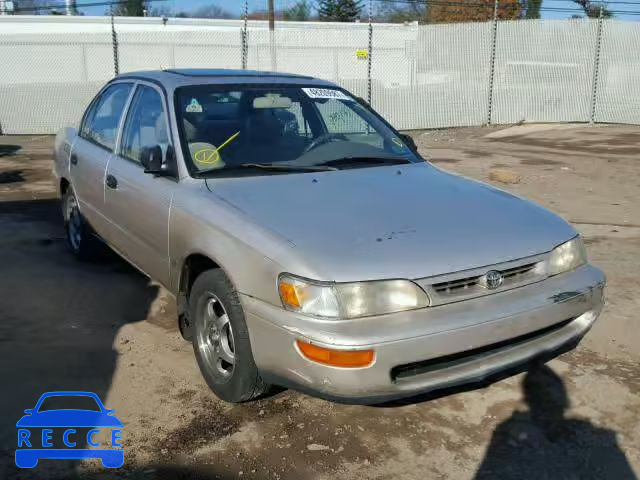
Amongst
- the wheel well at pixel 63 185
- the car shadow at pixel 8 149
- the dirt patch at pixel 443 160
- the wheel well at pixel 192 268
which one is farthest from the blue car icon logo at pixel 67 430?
the car shadow at pixel 8 149

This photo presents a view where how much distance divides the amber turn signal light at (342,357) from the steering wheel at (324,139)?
176cm

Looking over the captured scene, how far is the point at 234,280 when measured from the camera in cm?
301

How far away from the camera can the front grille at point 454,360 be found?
273cm

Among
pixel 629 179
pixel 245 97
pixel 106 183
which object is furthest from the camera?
pixel 629 179

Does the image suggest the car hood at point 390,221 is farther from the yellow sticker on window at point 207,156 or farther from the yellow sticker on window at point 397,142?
the yellow sticker on window at point 397,142

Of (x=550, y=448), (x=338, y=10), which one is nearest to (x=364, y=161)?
(x=550, y=448)

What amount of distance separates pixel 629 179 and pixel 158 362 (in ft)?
27.4

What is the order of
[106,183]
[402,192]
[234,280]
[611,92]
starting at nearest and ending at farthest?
[234,280] → [402,192] → [106,183] → [611,92]

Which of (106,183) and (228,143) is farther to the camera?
(106,183)

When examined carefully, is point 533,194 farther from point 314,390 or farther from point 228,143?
point 314,390

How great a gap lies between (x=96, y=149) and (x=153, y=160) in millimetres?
1454

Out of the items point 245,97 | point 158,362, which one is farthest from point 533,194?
point 158,362

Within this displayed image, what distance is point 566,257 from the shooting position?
3236 millimetres

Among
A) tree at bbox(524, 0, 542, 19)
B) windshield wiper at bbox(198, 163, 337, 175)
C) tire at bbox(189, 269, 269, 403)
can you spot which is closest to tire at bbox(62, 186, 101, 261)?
windshield wiper at bbox(198, 163, 337, 175)
